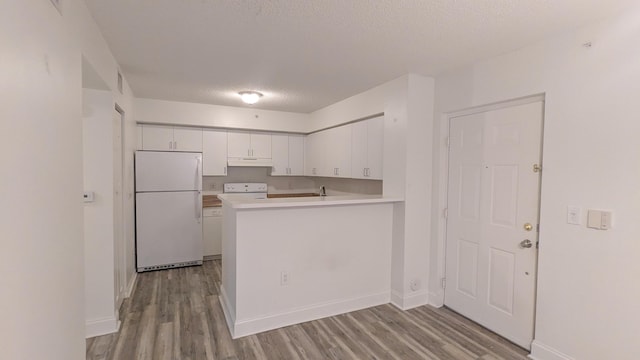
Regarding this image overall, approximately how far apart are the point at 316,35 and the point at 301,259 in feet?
6.38

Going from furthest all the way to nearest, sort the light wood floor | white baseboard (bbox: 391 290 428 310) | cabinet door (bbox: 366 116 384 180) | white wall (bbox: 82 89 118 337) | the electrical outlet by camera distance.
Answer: cabinet door (bbox: 366 116 384 180) < white baseboard (bbox: 391 290 428 310) < the electrical outlet < white wall (bbox: 82 89 118 337) < the light wood floor

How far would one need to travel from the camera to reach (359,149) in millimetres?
4129

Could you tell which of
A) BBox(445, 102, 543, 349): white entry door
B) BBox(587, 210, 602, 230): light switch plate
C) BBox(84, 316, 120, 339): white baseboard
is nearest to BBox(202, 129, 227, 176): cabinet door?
BBox(84, 316, 120, 339): white baseboard

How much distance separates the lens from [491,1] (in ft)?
5.97

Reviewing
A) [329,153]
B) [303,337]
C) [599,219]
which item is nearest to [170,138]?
[329,153]

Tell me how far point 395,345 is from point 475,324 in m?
0.90

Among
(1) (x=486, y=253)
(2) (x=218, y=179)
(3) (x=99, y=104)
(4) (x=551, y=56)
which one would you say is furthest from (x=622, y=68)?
(2) (x=218, y=179)

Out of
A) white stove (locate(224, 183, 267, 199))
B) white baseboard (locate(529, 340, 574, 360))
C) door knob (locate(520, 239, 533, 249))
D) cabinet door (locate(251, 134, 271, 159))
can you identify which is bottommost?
white baseboard (locate(529, 340, 574, 360))

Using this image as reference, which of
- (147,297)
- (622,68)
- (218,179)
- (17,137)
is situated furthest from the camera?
(218,179)

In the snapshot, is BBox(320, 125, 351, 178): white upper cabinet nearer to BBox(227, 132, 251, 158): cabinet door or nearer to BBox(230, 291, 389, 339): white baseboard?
BBox(227, 132, 251, 158): cabinet door

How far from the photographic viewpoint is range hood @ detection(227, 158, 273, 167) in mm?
5096

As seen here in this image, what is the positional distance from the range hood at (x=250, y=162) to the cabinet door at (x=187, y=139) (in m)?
0.52

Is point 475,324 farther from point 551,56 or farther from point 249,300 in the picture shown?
point 551,56

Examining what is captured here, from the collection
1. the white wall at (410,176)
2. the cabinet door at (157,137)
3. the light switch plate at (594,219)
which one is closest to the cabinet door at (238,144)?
the cabinet door at (157,137)
